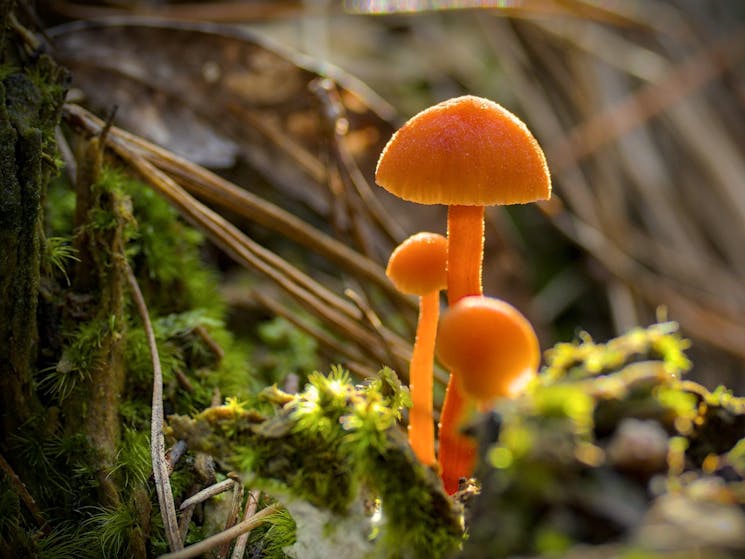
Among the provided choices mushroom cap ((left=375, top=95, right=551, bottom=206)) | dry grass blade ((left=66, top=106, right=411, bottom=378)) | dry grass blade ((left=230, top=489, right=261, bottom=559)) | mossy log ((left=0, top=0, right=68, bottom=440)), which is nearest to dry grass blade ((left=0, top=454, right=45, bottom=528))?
mossy log ((left=0, top=0, right=68, bottom=440))

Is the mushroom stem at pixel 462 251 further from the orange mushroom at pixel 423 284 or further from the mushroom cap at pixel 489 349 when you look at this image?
the mushroom cap at pixel 489 349

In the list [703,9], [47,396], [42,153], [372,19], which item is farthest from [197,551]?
[703,9]

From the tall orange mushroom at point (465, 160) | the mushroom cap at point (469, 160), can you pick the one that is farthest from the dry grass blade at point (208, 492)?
the mushroom cap at point (469, 160)

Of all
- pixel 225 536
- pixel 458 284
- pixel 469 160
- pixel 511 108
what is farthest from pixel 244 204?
pixel 511 108

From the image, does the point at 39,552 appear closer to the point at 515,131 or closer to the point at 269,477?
the point at 269,477

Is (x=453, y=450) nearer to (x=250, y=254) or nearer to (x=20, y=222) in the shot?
(x=250, y=254)
